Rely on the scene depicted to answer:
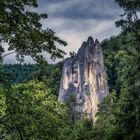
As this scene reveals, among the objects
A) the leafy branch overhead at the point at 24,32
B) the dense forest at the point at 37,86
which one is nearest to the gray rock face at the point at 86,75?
the dense forest at the point at 37,86

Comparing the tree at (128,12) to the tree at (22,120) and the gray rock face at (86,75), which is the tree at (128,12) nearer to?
the tree at (22,120)

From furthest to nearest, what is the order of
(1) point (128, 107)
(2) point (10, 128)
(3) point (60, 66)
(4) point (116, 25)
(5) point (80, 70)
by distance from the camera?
1. (3) point (60, 66)
2. (5) point (80, 70)
3. (1) point (128, 107)
4. (4) point (116, 25)
5. (2) point (10, 128)

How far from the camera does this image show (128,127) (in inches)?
1244

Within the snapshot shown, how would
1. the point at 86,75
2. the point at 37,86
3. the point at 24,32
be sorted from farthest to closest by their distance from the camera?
1. the point at 86,75
2. the point at 37,86
3. the point at 24,32

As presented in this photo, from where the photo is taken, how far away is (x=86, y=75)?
110 m

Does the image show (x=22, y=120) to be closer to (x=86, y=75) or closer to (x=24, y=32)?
(x=24, y=32)

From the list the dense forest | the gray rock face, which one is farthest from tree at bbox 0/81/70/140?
the gray rock face

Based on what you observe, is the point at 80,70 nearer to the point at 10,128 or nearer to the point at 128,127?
the point at 128,127

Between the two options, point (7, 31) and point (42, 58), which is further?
point (42, 58)

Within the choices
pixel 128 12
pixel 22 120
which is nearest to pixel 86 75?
pixel 128 12

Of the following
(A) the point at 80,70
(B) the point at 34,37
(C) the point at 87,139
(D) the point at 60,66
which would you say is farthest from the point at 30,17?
(D) the point at 60,66

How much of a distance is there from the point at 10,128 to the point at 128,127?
69.5 ft

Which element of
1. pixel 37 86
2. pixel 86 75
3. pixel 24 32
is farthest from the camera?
pixel 86 75

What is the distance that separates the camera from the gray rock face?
4235 inches
